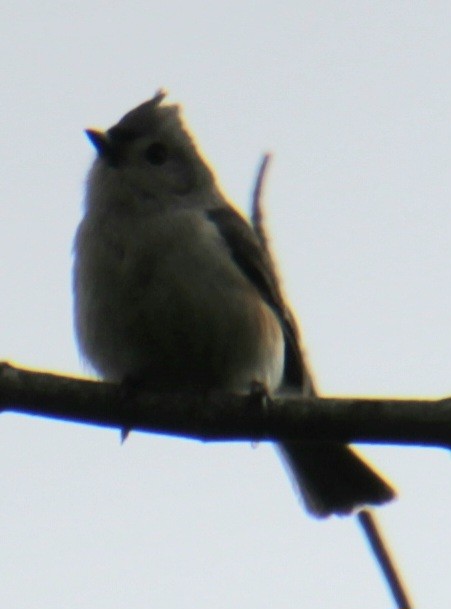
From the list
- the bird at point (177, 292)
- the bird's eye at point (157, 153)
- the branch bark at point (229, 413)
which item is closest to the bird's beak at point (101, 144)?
the bird at point (177, 292)

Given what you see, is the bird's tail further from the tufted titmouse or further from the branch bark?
the branch bark

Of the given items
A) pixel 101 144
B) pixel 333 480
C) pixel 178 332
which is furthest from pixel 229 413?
pixel 101 144

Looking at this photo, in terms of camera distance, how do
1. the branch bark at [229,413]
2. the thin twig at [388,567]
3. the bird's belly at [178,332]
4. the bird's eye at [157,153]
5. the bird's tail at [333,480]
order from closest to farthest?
1. the thin twig at [388,567]
2. the branch bark at [229,413]
3. the bird's belly at [178,332]
4. the bird's tail at [333,480]
5. the bird's eye at [157,153]

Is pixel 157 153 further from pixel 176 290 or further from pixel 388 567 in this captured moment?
pixel 388 567

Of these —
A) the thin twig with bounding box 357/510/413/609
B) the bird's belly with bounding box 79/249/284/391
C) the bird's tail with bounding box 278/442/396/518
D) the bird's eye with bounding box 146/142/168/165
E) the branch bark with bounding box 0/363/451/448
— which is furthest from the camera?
the bird's eye with bounding box 146/142/168/165

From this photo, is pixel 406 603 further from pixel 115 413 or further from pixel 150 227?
pixel 150 227

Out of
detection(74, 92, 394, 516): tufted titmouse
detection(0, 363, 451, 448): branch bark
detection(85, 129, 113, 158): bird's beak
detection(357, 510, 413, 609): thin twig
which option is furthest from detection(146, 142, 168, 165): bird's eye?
detection(357, 510, 413, 609): thin twig

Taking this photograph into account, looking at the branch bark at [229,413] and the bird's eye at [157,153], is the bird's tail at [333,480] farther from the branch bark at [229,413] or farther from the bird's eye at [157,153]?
the bird's eye at [157,153]
